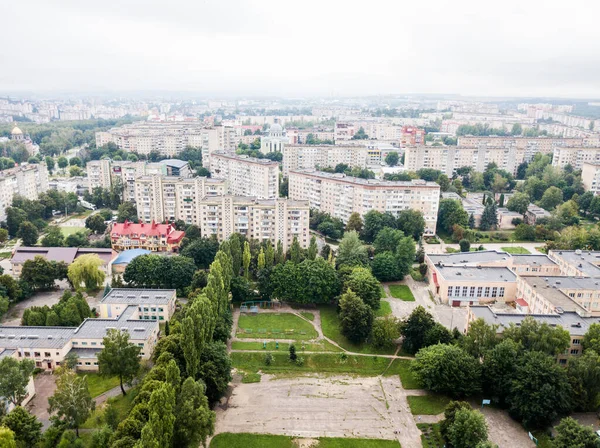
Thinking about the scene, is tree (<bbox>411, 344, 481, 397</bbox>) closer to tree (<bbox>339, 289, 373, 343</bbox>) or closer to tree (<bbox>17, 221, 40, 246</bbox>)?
tree (<bbox>339, 289, 373, 343</bbox>)

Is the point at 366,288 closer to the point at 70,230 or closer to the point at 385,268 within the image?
the point at 385,268

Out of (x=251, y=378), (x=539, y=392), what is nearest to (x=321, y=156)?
(x=251, y=378)

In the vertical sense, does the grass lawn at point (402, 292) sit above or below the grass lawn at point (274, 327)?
above

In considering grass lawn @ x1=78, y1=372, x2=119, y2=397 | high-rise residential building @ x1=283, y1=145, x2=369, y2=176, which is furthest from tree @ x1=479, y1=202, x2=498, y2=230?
grass lawn @ x1=78, y1=372, x2=119, y2=397

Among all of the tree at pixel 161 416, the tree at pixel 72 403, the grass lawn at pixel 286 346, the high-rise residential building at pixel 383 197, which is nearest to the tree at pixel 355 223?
the high-rise residential building at pixel 383 197

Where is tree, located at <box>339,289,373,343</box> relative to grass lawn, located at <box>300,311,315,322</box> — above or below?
above

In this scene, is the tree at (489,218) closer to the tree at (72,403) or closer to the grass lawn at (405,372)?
the grass lawn at (405,372)
